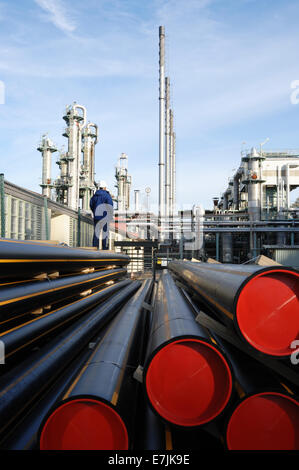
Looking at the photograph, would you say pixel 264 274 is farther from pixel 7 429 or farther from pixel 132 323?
pixel 132 323

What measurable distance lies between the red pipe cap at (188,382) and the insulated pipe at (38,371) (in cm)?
68

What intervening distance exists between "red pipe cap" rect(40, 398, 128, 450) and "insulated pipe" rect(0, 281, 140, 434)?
292 mm

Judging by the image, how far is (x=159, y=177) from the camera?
43.3 feet

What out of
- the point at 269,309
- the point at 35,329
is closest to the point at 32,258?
the point at 35,329

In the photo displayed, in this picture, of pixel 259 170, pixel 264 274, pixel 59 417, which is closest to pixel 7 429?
pixel 59 417

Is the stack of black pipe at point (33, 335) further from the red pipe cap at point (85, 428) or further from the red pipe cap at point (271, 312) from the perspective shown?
the red pipe cap at point (271, 312)

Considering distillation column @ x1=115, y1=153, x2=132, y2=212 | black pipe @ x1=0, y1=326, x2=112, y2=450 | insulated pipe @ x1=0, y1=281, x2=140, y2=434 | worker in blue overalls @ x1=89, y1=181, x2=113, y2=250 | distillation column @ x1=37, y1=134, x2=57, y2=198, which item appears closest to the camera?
black pipe @ x1=0, y1=326, x2=112, y2=450

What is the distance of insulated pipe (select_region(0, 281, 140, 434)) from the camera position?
1443 mm

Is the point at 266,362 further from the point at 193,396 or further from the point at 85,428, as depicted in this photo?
the point at 85,428

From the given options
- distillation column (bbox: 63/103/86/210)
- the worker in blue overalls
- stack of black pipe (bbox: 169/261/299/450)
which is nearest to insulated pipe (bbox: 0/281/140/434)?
stack of black pipe (bbox: 169/261/299/450)

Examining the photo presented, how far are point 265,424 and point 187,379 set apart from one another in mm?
370

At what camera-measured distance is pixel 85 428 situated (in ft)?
4.04

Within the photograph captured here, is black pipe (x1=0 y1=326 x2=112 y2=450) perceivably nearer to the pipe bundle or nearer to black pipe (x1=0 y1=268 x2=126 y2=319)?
the pipe bundle

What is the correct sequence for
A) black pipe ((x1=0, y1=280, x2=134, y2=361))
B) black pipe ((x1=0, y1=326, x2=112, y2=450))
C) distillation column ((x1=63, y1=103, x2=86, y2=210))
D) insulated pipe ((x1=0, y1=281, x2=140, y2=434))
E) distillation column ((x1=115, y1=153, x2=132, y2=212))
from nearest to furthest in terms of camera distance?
black pipe ((x1=0, y1=326, x2=112, y2=450)), insulated pipe ((x1=0, y1=281, x2=140, y2=434)), black pipe ((x1=0, y1=280, x2=134, y2=361)), distillation column ((x1=63, y1=103, x2=86, y2=210)), distillation column ((x1=115, y1=153, x2=132, y2=212))
